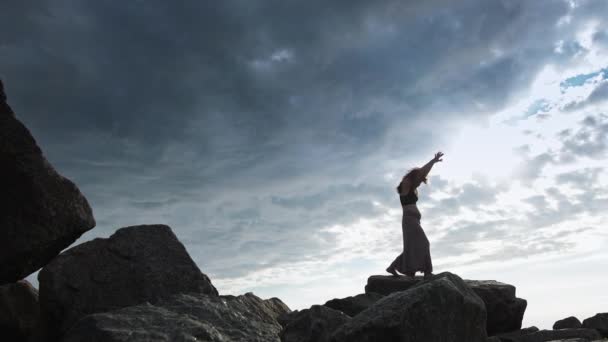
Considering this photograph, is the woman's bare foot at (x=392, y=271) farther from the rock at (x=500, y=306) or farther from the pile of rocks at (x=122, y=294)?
the pile of rocks at (x=122, y=294)

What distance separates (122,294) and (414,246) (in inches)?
320

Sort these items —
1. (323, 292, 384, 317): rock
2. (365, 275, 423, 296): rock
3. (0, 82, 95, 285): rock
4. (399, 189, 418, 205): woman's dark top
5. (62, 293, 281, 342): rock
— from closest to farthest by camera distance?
(62, 293, 281, 342): rock
(0, 82, 95, 285): rock
(323, 292, 384, 317): rock
(365, 275, 423, 296): rock
(399, 189, 418, 205): woman's dark top

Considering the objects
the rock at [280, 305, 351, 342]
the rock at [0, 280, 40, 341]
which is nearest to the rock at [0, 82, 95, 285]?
the rock at [0, 280, 40, 341]

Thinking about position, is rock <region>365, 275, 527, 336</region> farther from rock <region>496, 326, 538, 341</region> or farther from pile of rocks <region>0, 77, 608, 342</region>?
pile of rocks <region>0, 77, 608, 342</region>

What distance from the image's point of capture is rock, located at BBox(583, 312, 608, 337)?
43.8ft

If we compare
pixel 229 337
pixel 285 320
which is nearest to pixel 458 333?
pixel 229 337

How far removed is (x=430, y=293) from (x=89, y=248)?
18.0 ft

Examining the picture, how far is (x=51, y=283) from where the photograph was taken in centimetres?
779

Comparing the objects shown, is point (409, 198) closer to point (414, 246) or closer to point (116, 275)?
point (414, 246)

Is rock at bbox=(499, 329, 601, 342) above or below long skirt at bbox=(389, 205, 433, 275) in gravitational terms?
below

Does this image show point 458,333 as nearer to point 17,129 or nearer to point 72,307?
point 72,307

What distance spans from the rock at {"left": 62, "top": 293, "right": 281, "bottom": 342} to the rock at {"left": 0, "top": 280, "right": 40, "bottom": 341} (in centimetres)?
221

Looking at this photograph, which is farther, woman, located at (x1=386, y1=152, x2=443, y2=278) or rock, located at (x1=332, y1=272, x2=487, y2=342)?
woman, located at (x1=386, y1=152, x2=443, y2=278)

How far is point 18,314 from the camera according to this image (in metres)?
7.58
